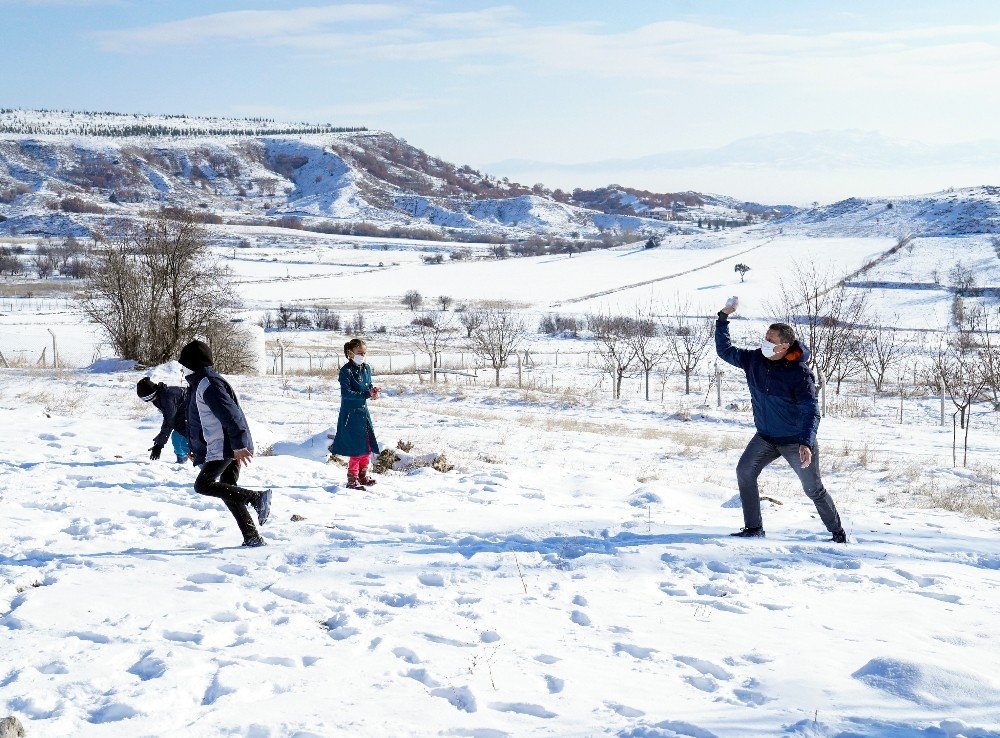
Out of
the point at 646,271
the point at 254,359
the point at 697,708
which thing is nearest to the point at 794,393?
the point at 697,708

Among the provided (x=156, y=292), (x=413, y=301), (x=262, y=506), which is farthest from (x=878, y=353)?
(x=413, y=301)

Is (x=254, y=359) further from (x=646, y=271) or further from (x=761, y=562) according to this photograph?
(x=646, y=271)

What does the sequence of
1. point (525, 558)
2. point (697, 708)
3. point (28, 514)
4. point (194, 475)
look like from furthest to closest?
point (194, 475)
point (28, 514)
point (525, 558)
point (697, 708)

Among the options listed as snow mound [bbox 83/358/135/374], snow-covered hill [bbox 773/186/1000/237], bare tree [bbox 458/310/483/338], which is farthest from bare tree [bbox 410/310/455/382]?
snow-covered hill [bbox 773/186/1000/237]

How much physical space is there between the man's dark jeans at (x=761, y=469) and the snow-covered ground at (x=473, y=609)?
0.95 ft

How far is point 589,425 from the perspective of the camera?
817 inches

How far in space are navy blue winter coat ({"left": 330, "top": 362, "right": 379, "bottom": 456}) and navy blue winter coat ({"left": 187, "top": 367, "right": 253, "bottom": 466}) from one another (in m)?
2.78

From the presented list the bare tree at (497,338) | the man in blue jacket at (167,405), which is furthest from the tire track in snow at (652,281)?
the man in blue jacket at (167,405)

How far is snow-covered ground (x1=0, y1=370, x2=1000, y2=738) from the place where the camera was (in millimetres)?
4145

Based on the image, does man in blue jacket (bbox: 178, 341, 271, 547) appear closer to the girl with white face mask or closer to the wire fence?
the girl with white face mask

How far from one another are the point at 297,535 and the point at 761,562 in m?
3.93

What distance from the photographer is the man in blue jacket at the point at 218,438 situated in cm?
675

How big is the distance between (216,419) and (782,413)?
4.72 metres

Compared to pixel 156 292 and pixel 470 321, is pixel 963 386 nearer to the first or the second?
pixel 156 292
